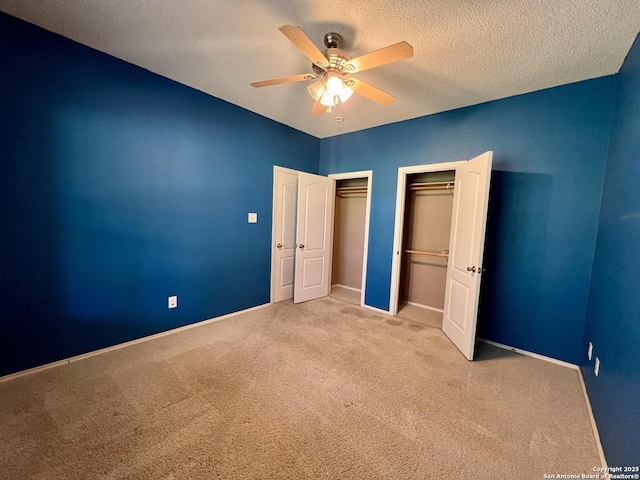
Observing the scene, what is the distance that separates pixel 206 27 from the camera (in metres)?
1.79

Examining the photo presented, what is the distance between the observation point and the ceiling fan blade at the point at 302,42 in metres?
1.33

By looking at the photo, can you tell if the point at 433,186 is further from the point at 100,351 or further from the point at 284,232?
the point at 100,351

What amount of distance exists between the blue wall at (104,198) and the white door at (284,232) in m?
0.58

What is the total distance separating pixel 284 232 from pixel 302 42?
2.63m

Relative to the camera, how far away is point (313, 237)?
401 cm

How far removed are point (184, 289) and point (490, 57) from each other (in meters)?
3.68

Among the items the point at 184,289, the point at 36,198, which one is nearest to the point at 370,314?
the point at 184,289

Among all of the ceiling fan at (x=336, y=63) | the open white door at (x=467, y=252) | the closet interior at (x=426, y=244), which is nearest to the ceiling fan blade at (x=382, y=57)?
the ceiling fan at (x=336, y=63)

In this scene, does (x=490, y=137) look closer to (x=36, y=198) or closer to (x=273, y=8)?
(x=273, y=8)

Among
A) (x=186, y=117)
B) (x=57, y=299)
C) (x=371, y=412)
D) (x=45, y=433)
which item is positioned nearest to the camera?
(x=45, y=433)

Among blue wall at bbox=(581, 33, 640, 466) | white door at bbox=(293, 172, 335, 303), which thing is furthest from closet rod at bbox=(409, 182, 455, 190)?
blue wall at bbox=(581, 33, 640, 466)

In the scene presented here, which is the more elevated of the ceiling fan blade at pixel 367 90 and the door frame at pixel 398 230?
the ceiling fan blade at pixel 367 90

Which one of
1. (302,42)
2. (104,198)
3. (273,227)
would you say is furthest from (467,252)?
(104,198)

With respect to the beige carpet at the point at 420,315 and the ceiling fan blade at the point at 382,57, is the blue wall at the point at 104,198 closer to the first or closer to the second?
the ceiling fan blade at the point at 382,57
